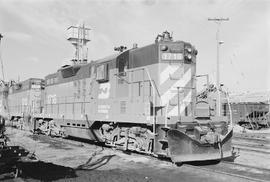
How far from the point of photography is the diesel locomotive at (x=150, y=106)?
7457mm

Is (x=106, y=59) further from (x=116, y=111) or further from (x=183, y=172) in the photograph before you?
(x=183, y=172)

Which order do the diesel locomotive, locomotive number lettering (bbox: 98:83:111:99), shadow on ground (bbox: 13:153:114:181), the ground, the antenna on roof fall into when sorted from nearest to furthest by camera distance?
shadow on ground (bbox: 13:153:114:181), the ground, the diesel locomotive, locomotive number lettering (bbox: 98:83:111:99), the antenna on roof

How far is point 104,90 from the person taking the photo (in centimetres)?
1030

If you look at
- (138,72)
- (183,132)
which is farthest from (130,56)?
(183,132)

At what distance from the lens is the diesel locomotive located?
7.46 m

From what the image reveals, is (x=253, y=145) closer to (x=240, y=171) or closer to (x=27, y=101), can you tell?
(x=240, y=171)

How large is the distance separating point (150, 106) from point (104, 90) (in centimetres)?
281

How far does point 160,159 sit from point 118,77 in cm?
317

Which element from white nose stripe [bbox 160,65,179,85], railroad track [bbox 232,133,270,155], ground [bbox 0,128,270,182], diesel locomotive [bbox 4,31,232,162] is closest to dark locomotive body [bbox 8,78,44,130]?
diesel locomotive [bbox 4,31,232,162]

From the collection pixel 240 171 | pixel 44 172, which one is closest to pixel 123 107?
pixel 44 172

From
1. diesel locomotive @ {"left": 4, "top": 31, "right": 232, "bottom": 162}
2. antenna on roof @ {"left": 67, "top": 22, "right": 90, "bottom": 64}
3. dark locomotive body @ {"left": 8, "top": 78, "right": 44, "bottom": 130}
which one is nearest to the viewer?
diesel locomotive @ {"left": 4, "top": 31, "right": 232, "bottom": 162}

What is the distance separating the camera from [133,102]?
28.6ft

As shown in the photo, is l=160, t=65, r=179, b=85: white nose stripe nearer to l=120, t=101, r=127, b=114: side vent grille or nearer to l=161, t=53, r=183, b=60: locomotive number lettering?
l=161, t=53, r=183, b=60: locomotive number lettering

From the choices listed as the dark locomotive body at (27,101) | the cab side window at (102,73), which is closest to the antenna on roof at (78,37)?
the dark locomotive body at (27,101)
